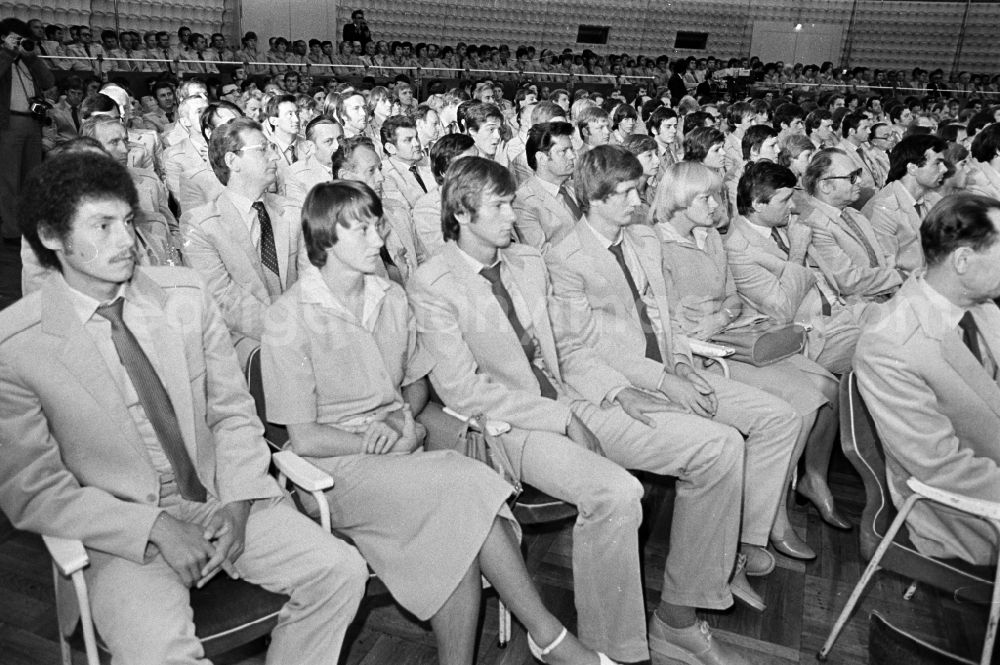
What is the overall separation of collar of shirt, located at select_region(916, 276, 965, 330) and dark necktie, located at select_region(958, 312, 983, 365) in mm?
47

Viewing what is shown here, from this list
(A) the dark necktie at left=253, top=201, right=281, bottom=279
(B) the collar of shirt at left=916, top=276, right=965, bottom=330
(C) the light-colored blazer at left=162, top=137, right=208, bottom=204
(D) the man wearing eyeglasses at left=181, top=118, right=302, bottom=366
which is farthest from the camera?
(C) the light-colored blazer at left=162, top=137, right=208, bottom=204

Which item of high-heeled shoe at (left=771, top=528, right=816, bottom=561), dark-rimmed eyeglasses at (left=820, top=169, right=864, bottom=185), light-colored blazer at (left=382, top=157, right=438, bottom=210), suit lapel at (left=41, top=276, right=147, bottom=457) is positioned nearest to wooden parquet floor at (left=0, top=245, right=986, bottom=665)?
high-heeled shoe at (left=771, top=528, right=816, bottom=561)

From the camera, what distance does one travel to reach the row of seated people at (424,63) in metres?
11.4

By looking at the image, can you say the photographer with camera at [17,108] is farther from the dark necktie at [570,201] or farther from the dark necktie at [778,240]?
the dark necktie at [778,240]

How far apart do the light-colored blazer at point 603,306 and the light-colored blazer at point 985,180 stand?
8.86 feet

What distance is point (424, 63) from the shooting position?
14.6 meters

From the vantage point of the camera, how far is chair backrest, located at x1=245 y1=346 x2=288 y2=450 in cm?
212

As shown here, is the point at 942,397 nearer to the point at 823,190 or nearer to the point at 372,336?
the point at 372,336

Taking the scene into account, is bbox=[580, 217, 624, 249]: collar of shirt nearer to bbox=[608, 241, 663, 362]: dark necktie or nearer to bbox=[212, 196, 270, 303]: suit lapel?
bbox=[608, 241, 663, 362]: dark necktie

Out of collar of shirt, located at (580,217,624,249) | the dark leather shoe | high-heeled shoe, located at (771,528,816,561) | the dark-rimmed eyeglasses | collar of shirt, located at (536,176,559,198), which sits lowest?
high-heeled shoe, located at (771,528,816,561)

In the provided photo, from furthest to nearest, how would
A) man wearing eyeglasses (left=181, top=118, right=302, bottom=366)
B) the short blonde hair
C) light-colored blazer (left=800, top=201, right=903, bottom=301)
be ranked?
light-colored blazer (left=800, top=201, right=903, bottom=301)
man wearing eyeglasses (left=181, top=118, right=302, bottom=366)
the short blonde hair

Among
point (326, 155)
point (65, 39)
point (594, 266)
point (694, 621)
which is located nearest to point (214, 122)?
point (326, 155)

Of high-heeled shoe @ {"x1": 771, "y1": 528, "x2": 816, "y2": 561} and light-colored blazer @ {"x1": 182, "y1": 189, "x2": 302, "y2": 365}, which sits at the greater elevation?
light-colored blazer @ {"x1": 182, "y1": 189, "x2": 302, "y2": 365}

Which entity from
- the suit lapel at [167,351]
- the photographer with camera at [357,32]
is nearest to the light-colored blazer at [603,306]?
the suit lapel at [167,351]
